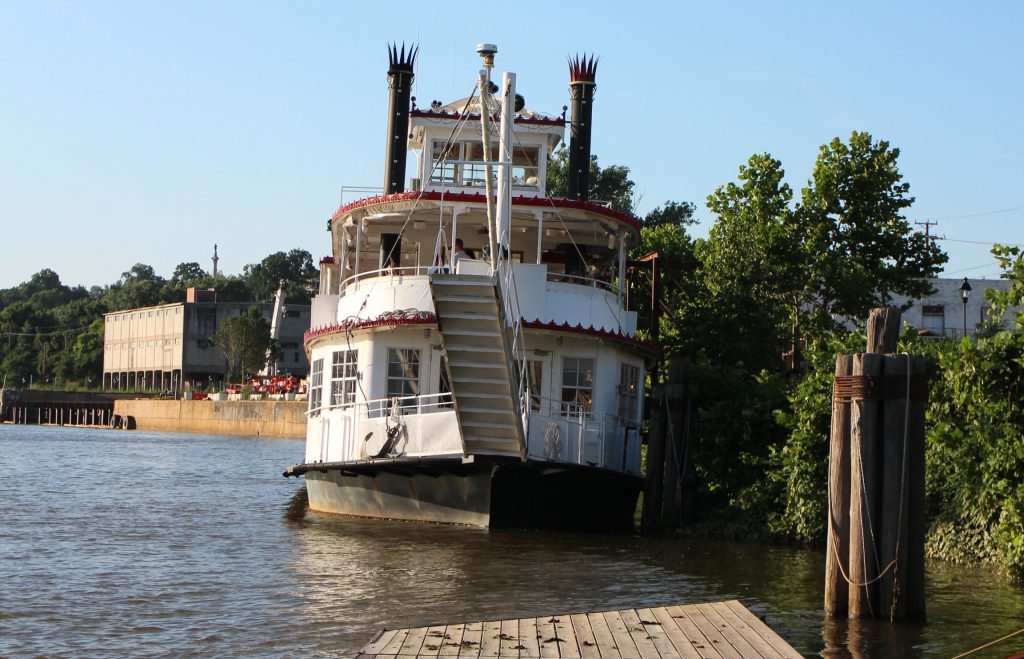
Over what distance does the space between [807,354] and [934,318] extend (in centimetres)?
4203

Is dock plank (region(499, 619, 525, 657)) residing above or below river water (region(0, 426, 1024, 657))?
above

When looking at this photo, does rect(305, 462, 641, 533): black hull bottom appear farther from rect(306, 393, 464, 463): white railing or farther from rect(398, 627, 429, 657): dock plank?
rect(398, 627, 429, 657): dock plank

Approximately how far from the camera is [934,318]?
6072cm

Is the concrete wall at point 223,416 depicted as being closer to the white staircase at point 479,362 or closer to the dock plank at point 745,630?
the white staircase at point 479,362

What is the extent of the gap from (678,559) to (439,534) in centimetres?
381

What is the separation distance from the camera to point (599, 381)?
22.2 m

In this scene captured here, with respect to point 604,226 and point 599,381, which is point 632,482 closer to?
point 599,381

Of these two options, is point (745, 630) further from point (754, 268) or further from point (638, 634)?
point (754, 268)

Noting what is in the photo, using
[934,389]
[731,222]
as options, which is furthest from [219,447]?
[934,389]

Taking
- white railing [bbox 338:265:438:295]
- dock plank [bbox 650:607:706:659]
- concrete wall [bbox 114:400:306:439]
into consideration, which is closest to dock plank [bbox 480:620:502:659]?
dock plank [bbox 650:607:706:659]

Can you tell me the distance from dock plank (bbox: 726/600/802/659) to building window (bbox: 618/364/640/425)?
34.3 ft

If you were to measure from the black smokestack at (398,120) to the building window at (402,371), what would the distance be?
578cm

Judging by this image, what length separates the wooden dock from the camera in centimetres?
1034

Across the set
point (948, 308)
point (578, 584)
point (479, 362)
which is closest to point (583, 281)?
point (479, 362)
